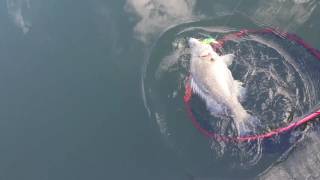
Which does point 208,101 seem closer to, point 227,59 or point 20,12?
point 227,59

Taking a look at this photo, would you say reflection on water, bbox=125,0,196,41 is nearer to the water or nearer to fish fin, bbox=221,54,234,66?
the water

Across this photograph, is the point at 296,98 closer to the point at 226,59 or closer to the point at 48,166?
the point at 226,59

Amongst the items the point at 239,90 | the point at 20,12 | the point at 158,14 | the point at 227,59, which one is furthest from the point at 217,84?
the point at 20,12

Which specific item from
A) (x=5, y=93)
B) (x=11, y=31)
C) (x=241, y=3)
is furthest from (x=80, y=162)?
(x=241, y=3)

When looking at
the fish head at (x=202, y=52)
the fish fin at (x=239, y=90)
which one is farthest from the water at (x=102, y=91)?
the fish head at (x=202, y=52)

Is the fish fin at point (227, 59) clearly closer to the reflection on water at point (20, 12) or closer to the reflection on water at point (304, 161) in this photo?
the reflection on water at point (304, 161)
